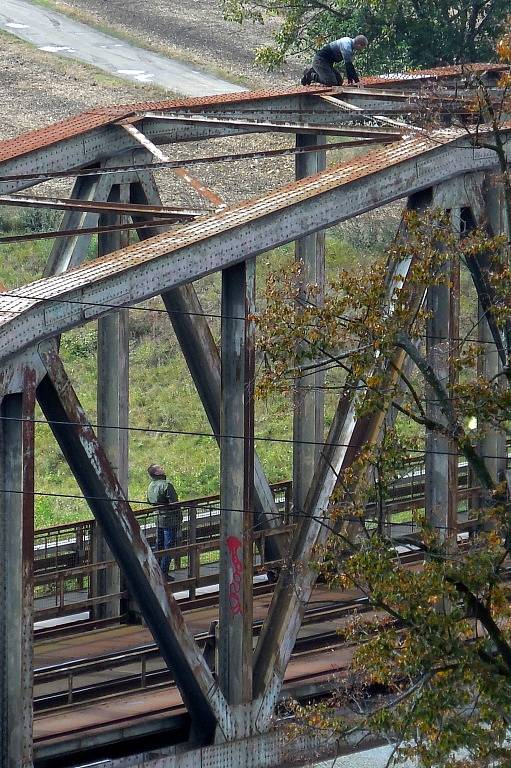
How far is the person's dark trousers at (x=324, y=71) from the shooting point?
76.6 feet

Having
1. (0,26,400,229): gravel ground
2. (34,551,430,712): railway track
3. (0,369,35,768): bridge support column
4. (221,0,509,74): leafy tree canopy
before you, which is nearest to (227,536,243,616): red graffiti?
(34,551,430,712): railway track

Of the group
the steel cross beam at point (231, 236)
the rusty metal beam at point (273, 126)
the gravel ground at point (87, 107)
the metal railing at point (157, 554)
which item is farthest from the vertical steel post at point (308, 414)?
the gravel ground at point (87, 107)

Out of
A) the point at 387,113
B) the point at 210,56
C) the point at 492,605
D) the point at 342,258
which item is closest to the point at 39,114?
the point at 210,56

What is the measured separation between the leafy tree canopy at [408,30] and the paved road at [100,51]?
35.1 feet

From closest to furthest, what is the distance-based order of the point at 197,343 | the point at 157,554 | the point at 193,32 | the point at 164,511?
the point at 197,343, the point at 157,554, the point at 164,511, the point at 193,32

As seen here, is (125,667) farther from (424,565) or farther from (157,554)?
(424,565)

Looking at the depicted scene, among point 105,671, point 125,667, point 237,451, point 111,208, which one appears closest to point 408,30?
point 111,208

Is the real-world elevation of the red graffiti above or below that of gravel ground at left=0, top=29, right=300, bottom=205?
below

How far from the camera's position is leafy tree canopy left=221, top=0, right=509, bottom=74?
38031 mm

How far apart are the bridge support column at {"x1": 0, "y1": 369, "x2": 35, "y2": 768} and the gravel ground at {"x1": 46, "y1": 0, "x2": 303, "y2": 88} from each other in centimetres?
4061

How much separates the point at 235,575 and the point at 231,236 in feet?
9.23

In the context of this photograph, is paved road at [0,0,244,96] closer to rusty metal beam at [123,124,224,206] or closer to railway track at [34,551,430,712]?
rusty metal beam at [123,124,224,206]

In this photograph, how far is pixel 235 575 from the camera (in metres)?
14.7

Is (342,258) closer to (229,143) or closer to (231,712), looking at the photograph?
(229,143)
